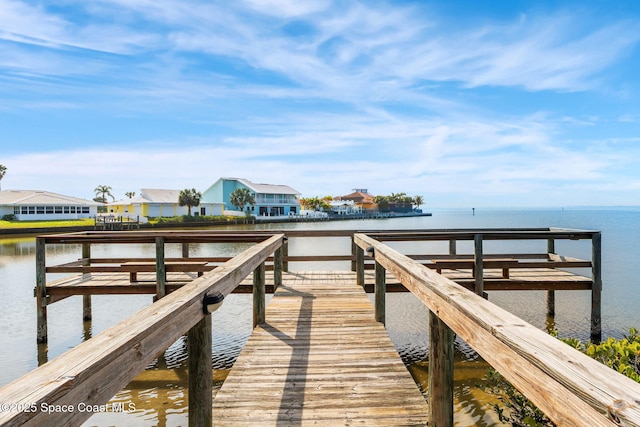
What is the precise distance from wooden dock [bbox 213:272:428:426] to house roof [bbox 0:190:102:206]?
186ft

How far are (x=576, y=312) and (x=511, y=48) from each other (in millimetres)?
11808

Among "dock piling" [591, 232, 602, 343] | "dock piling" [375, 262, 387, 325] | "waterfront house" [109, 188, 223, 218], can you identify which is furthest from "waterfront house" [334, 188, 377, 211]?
"dock piling" [375, 262, 387, 325]

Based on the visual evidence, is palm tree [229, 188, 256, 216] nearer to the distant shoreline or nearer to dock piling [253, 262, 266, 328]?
the distant shoreline

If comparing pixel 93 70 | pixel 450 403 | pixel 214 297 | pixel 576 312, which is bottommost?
pixel 576 312

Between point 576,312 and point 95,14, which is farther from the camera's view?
point 95,14

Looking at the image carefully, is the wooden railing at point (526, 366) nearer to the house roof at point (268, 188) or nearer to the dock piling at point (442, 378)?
the dock piling at point (442, 378)

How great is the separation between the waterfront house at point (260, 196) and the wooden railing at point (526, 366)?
6520 centimetres

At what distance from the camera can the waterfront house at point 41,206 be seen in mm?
47906

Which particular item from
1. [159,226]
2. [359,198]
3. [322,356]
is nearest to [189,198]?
[159,226]

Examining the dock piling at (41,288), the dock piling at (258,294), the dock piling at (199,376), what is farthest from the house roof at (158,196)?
the dock piling at (199,376)

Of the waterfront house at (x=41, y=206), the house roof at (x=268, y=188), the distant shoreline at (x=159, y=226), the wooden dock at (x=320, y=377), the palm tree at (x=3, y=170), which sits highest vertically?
Result: the palm tree at (x=3, y=170)

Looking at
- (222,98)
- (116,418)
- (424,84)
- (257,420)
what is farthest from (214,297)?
(222,98)

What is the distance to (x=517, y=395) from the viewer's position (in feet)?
13.2

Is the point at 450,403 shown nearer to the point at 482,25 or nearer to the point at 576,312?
the point at 576,312
